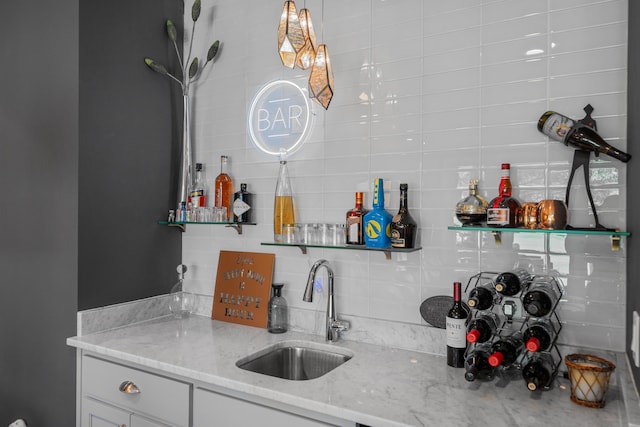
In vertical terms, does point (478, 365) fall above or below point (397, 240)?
below

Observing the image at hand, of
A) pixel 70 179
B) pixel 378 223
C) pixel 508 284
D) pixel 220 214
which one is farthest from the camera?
pixel 220 214

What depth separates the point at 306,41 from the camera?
1592mm

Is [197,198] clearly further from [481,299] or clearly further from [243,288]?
[481,299]

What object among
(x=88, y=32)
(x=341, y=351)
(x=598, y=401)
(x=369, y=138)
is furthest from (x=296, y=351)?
(x=88, y=32)

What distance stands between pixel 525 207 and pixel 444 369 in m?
0.67

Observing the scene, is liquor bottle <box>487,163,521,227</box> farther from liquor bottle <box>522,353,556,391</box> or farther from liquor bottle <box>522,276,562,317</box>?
liquor bottle <box>522,353,556,391</box>

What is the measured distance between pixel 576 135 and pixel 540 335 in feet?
2.29

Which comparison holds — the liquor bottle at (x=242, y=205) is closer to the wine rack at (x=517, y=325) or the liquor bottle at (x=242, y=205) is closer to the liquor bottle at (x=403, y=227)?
the liquor bottle at (x=403, y=227)

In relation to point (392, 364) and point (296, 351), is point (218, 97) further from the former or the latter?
point (392, 364)

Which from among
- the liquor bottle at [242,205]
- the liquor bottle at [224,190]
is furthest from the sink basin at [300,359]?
the liquor bottle at [224,190]

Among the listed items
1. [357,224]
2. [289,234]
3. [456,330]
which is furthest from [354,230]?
[456,330]

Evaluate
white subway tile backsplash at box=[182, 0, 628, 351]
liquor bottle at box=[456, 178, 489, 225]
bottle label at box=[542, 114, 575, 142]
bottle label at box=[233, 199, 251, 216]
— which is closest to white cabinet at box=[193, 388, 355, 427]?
white subway tile backsplash at box=[182, 0, 628, 351]

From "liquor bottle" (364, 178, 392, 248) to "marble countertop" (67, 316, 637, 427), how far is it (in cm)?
47

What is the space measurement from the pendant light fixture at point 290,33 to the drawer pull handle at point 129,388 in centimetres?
149
